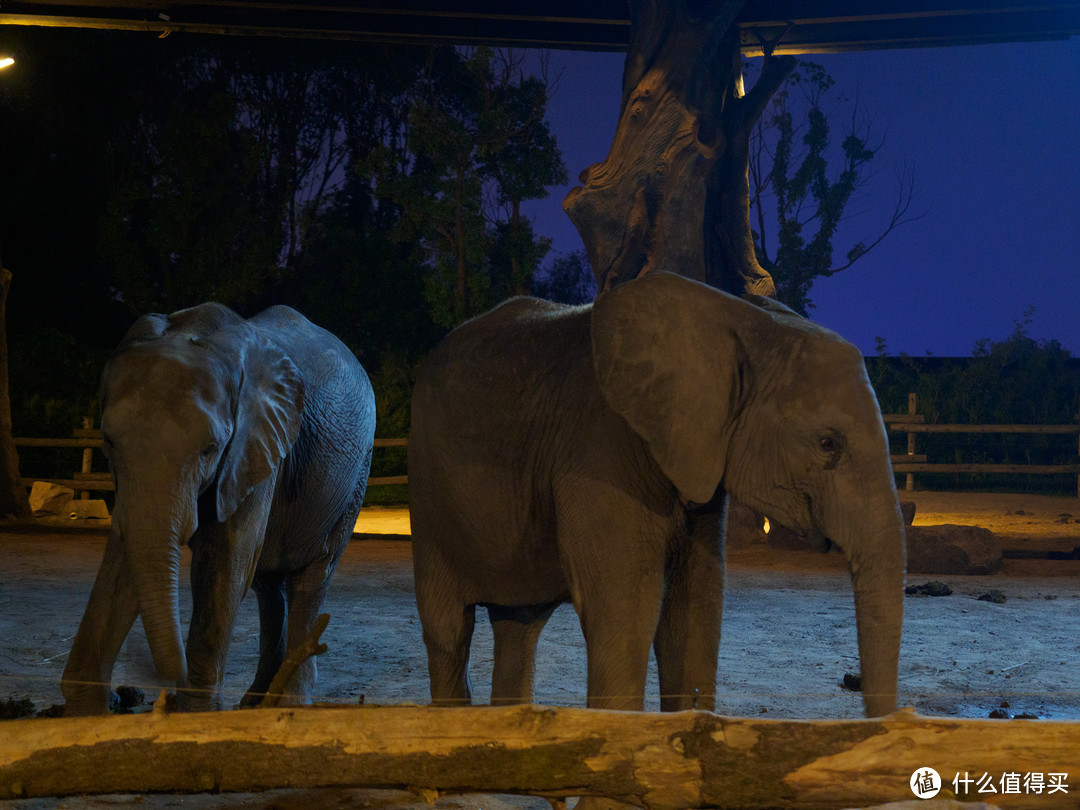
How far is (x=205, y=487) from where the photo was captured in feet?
12.5

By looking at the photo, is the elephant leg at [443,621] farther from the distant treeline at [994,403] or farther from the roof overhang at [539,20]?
the distant treeline at [994,403]

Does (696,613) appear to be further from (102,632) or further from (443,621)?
(102,632)

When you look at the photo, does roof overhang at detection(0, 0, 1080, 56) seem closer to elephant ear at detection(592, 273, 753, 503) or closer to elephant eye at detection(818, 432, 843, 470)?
elephant ear at detection(592, 273, 753, 503)

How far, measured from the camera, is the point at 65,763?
9.11 feet

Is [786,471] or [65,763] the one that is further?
[786,471]

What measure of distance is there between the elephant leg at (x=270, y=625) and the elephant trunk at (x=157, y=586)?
63.1 inches

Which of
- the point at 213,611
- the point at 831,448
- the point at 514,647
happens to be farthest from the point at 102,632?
the point at 831,448

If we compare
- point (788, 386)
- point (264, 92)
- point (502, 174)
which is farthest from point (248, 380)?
point (264, 92)

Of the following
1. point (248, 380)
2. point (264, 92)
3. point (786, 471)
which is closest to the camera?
point (786, 471)

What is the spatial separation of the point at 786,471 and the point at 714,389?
1.13ft

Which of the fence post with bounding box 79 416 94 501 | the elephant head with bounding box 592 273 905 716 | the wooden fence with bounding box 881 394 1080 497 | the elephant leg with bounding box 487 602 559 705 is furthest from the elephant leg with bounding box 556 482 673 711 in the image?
the wooden fence with bounding box 881 394 1080 497

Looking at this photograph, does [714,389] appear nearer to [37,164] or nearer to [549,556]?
[549,556]

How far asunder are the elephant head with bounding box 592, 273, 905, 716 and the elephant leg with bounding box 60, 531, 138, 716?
85.9 inches

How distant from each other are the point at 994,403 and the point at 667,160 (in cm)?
1240
